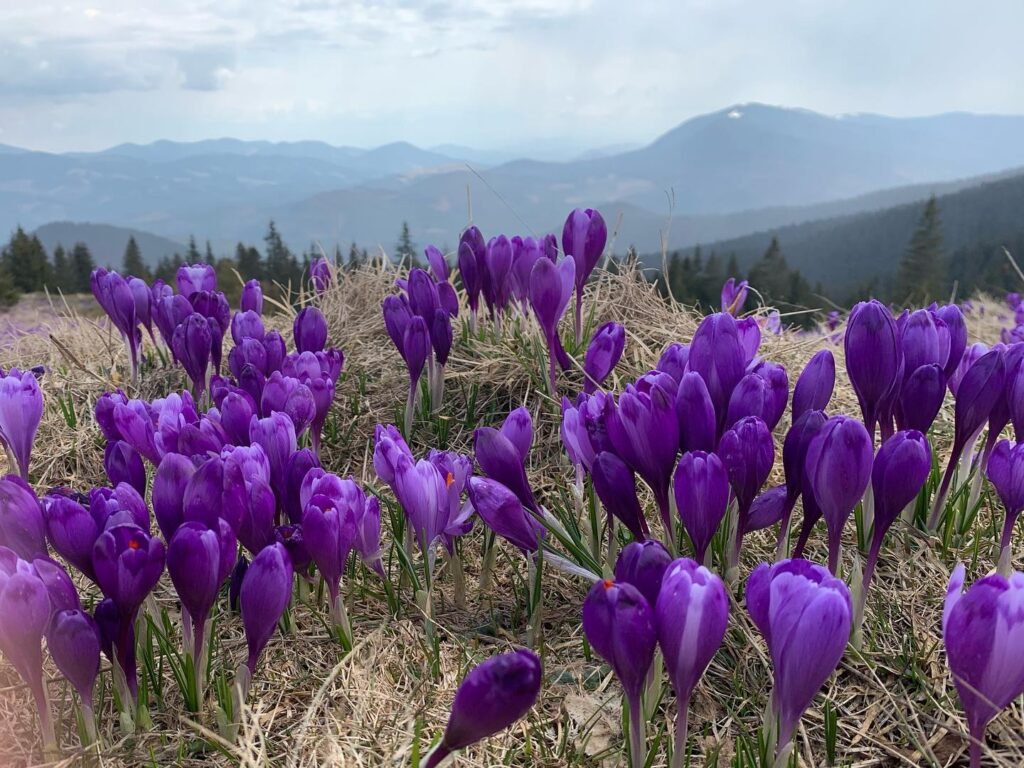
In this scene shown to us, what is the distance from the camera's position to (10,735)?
1888 mm

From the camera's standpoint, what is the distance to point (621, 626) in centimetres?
142

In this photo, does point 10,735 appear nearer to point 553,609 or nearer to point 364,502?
point 364,502

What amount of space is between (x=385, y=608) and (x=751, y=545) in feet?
3.90

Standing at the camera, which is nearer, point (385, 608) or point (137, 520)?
point (137, 520)

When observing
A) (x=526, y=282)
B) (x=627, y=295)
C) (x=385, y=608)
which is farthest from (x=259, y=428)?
(x=627, y=295)

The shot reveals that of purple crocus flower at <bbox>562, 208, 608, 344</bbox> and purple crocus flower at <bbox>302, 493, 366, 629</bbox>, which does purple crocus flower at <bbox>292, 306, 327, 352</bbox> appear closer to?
purple crocus flower at <bbox>562, 208, 608, 344</bbox>

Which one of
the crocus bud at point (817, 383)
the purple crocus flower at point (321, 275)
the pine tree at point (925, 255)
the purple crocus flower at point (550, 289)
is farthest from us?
the pine tree at point (925, 255)

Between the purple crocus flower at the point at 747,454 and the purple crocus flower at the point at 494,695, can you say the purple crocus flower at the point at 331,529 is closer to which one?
the purple crocus flower at the point at 494,695

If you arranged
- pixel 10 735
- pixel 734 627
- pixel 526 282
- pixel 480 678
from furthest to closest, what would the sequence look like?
pixel 526 282
pixel 734 627
pixel 10 735
pixel 480 678

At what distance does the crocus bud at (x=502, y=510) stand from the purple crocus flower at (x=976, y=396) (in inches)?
50.7

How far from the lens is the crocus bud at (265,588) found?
5.77ft

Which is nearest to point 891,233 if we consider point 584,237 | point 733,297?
point 733,297

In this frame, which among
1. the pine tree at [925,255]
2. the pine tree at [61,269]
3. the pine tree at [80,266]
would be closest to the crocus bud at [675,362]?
the pine tree at [61,269]

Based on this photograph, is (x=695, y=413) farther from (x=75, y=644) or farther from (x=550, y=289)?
(x=75, y=644)
